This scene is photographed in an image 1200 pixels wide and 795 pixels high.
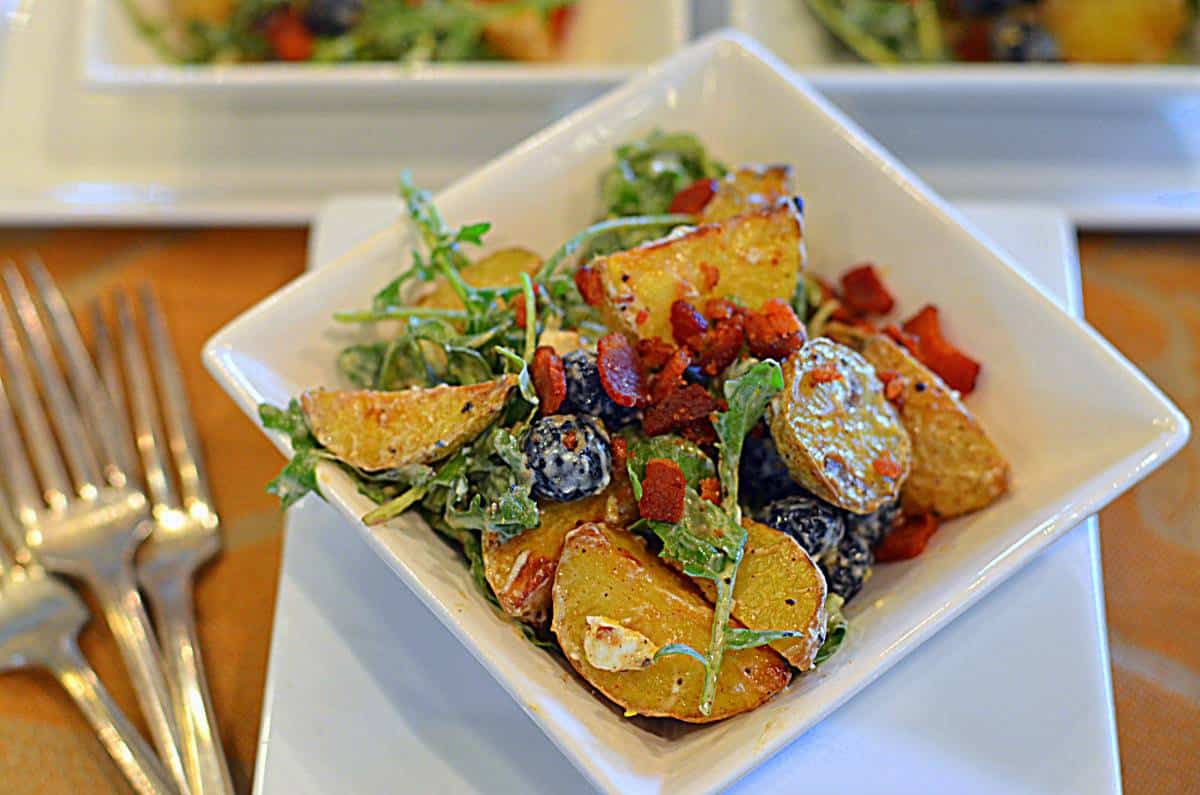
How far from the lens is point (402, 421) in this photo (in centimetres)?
117

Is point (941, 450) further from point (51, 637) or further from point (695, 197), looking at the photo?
point (51, 637)

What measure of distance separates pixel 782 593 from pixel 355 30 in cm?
156

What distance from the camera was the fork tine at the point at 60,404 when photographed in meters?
1.63

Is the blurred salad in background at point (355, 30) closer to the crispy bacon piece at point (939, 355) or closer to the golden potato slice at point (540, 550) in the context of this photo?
the crispy bacon piece at point (939, 355)

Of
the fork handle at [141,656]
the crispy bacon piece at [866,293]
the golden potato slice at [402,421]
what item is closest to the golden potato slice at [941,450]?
the crispy bacon piece at [866,293]

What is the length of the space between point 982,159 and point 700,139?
2.42 feet

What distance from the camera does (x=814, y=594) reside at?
107cm

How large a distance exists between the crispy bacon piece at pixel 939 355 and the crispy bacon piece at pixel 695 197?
289 mm

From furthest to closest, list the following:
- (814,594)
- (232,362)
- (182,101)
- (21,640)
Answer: (182,101) < (21,640) < (232,362) < (814,594)

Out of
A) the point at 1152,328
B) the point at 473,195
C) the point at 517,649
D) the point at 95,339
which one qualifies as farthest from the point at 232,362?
the point at 1152,328

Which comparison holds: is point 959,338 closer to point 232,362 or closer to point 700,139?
point 700,139

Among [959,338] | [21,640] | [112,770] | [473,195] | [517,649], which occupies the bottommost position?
[112,770]

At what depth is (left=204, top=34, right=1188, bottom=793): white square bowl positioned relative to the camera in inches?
42.3

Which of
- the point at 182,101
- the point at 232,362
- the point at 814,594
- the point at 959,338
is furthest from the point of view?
the point at 182,101
